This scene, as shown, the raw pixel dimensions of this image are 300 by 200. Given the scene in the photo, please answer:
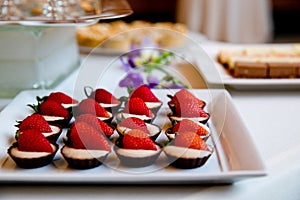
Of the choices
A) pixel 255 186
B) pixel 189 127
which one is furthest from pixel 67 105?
pixel 255 186

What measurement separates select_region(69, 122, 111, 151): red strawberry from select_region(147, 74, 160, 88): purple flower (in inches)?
15.2

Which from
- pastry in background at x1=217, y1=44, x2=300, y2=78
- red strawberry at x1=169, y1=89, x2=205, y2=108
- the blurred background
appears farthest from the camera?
the blurred background

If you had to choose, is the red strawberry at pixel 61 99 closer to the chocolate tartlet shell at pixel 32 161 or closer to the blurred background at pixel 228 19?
the chocolate tartlet shell at pixel 32 161

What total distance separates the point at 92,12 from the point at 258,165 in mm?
632

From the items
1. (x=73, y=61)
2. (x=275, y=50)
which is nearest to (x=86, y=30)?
(x=73, y=61)

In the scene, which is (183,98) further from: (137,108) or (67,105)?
(67,105)

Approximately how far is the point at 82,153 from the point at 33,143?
62mm

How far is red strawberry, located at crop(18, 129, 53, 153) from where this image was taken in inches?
24.0

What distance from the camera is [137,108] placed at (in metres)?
0.76

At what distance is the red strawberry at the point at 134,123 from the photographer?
682 millimetres

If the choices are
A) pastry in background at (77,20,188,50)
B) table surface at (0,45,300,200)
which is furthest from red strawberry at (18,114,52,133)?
pastry in background at (77,20,188,50)

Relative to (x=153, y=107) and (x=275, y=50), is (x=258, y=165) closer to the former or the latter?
(x=153, y=107)

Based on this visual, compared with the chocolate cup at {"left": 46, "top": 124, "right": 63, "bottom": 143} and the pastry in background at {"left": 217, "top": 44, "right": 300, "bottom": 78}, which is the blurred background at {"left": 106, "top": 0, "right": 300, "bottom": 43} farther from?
the chocolate cup at {"left": 46, "top": 124, "right": 63, "bottom": 143}

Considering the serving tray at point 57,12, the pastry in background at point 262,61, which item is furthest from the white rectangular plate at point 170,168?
the pastry in background at point 262,61
